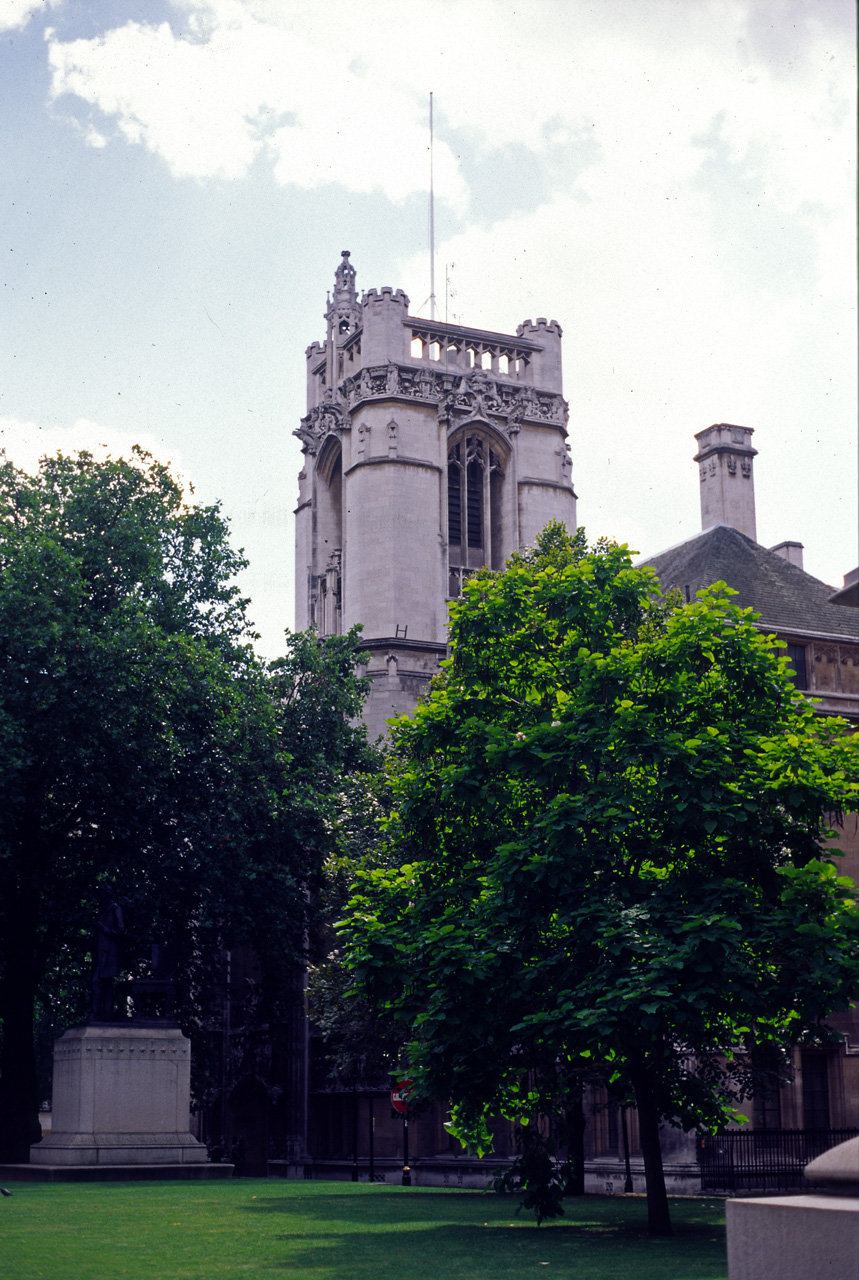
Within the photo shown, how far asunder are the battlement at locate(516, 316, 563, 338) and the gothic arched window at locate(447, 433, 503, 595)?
23.2 ft

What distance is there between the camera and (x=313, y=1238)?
56.6 feet

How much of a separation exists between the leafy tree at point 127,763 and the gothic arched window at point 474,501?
82.4 ft

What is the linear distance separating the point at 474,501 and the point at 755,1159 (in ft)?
134

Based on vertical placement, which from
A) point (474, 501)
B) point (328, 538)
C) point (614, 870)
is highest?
point (474, 501)

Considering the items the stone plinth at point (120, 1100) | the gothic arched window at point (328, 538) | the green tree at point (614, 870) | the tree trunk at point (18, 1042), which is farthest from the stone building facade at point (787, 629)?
the gothic arched window at point (328, 538)

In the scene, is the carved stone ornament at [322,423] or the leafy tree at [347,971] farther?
the carved stone ornament at [322,423]

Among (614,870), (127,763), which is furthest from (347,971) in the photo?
(614,870)

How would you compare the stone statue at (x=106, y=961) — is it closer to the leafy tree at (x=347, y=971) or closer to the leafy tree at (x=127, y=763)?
the leafy tree at (x=127, y=763)

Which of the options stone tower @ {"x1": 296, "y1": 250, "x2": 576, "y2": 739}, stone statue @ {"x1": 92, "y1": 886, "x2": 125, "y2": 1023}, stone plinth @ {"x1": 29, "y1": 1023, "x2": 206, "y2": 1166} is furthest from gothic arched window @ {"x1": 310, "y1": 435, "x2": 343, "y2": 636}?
stone plinth @ {"x1": 29, "y1": 1023, "x2": 206, "y2": 1166}

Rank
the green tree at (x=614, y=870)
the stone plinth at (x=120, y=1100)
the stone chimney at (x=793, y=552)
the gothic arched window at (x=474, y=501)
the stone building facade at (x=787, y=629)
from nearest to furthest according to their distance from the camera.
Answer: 1. the green tree at (x=614, y=870)
2. the stone plinth at (x=120, y=1100)
3. the stone building facade at (x=787, y=629)
4. the stone chimney at (x=793, y=552)
5. the gothic arched window at (x=474, y=501)

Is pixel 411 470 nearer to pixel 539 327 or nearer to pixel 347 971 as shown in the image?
pixel 539 327

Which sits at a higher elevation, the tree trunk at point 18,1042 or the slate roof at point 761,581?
the slate roof at point 761,581

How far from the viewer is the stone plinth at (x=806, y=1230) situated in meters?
7.41

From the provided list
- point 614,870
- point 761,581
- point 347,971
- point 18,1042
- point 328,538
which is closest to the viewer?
point 614,870
